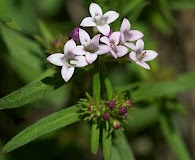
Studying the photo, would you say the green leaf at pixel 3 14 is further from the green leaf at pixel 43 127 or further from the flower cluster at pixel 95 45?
the green leaf at pixel 43 127

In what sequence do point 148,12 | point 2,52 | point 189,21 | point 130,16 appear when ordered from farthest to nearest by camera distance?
point 189,21 → point 148,12 → point 2,52 → point 130,16

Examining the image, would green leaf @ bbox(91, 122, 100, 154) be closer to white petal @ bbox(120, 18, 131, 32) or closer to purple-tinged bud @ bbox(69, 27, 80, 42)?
purple-tinged bud @ bbox(69, 27, 80, 42)

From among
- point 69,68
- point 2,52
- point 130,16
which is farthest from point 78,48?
point 2,52

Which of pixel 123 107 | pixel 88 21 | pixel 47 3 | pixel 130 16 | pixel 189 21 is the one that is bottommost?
pixel 123 107

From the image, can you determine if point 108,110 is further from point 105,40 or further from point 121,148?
point 105,40

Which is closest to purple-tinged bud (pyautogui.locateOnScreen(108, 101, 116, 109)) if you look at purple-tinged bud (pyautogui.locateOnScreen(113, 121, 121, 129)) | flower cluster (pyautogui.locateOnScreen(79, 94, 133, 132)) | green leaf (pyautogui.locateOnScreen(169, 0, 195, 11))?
flower cluster (pyautogui.locateOnScreen(79, 94, 133, 132))

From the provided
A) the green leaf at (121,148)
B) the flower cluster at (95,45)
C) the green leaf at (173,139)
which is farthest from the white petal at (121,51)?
the green leaf at (173,139)

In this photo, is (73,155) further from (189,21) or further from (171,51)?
(189,21)
